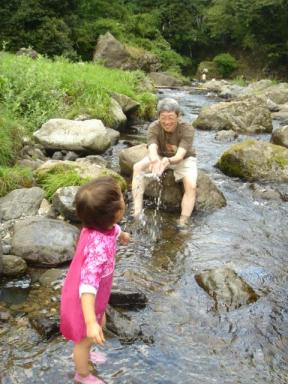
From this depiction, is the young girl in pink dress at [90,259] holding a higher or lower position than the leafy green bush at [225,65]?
higher

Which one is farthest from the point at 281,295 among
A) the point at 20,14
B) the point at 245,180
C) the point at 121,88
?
the point at 20,14

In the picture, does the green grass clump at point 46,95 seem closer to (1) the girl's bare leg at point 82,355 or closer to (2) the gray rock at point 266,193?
(2) the gray rock at point 266,193

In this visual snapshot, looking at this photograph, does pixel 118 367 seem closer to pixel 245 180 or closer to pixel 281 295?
pixel 281 295

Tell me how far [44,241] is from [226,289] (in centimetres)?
193

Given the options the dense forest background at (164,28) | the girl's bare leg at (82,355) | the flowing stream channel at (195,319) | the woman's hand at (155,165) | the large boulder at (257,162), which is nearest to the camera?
the girl's bare leg at (82,355)

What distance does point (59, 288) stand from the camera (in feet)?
14.3

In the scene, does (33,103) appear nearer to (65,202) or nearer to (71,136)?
(71,136)

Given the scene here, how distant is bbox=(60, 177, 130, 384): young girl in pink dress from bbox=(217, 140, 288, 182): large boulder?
Result: 5.68 metres

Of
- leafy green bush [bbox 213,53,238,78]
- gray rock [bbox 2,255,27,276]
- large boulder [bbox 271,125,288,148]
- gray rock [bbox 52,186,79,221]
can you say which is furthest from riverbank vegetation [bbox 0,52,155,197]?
leafy green bush [bbox 213,53,238,78]

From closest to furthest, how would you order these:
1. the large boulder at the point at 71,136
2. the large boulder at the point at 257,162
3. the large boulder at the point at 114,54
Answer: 1. the large boulder at the point at 257,162
2. the large boulder at the point at 71,136
3. the large boulder at the point at 114,54

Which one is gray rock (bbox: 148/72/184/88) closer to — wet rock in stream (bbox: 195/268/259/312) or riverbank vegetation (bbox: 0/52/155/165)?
riverbank vegetation (bbox: 0/52/155/165)

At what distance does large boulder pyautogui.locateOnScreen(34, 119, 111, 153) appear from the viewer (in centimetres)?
847

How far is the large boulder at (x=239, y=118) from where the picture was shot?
42.0 ft

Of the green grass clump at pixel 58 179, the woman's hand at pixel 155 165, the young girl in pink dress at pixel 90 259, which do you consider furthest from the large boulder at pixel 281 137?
the young girl in pink dress at pixel 90 259
